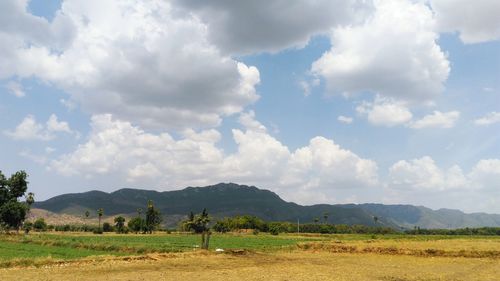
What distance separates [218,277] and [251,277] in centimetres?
252

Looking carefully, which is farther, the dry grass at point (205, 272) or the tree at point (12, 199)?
the tree at point (12, 199)

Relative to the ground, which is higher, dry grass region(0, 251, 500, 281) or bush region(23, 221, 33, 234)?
dry grass region(0, 251, 500, 281)

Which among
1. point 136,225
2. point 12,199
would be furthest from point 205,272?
point 136,225

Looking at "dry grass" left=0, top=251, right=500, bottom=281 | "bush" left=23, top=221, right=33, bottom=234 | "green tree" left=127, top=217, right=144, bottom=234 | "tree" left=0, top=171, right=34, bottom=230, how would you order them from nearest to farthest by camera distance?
1. "dry grass" left=0, top=251, right=500, bottom=281
2. "tree" left=0, top=171, right=34, bottom=230
3. "bush" left=23, top=221, right=33, bottom=234
4. "green tree" left=127, top=217, right=144, bottom=234

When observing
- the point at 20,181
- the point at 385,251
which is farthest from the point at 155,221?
the point at 385,251

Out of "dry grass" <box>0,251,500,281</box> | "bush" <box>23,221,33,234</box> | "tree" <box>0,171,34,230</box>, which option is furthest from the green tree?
"dry grass" <box>0,251,500,281</box>

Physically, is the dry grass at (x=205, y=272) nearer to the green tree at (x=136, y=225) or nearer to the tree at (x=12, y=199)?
the tree at (x=12, y=199)

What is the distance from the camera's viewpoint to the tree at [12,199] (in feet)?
372

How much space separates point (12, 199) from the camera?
117 meters

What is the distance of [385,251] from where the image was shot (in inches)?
2596

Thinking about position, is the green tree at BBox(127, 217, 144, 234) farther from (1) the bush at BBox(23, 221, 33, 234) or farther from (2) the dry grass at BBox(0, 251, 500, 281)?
(2) the dry grass at BBox(0, 251, 500, 281)

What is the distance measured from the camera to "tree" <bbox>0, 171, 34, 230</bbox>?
113 meters

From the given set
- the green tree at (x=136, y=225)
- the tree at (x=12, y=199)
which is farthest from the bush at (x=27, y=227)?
the green tree at (x=136, y=225)

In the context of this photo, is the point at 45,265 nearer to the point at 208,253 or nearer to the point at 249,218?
the point at 208,253
